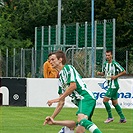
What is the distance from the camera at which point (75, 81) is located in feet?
44.7

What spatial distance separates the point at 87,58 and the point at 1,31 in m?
26.2

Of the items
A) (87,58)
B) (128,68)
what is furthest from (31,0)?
(87,58)

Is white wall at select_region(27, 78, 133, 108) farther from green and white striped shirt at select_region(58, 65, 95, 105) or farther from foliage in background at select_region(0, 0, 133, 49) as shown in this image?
foliage in background at select_region(0, 0, 133, 49)

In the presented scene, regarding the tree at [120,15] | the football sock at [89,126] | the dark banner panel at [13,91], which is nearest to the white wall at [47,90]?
the dark banner panel at [13,91]

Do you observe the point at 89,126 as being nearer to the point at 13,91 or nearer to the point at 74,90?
the point at 74,90

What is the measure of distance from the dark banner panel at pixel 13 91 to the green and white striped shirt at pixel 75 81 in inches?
497

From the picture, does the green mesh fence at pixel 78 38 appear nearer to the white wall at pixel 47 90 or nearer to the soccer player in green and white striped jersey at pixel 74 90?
the white wall at pixel 47 90

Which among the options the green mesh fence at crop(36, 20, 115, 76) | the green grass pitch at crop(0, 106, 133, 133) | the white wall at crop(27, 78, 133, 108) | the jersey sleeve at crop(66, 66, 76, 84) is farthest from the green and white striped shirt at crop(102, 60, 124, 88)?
the green mesh fence at crop(36, 20, 115, 76)

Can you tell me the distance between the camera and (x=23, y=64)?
3641 centimetres

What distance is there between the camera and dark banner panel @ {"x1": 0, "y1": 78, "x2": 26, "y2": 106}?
86.7 ft

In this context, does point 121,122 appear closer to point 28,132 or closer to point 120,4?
point 28,132

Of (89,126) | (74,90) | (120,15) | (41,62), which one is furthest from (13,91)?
(120,15)

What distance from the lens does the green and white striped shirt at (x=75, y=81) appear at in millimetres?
13586

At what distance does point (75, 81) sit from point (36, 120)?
23.4ft
